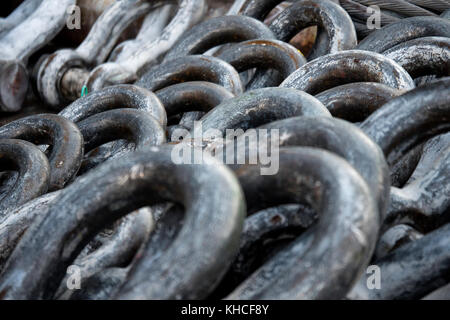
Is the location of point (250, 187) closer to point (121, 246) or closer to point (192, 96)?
point (121, 246)

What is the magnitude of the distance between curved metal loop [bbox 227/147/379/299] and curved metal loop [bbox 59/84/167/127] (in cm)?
75

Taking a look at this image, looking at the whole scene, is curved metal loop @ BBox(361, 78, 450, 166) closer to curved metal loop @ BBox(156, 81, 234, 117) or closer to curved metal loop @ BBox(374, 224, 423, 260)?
curved metal loop @ BBox(374, 224, 423, 260)

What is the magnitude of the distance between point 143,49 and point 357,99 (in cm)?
132

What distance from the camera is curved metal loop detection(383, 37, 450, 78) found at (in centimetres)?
127

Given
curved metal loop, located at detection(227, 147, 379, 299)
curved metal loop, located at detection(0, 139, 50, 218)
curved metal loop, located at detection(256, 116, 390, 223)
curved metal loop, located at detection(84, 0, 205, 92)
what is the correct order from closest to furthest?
1. curved metal loop, located at detection(227, 147, 379, 299)
2. curved metal loop, located at detection(256, 116, 390, 223)
3. curved metal loop, located at detection(0, 139, 50, 218)
4. curved metal loop, located at detection(84, 0, 205, 92)

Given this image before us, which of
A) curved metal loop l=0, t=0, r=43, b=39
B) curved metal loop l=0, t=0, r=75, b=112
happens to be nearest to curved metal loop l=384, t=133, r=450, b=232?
curved metal loop l=0, t=0, r=75, b=112

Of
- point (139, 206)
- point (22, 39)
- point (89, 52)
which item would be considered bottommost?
point (89, 52)

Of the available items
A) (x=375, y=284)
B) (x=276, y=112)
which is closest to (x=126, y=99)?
(x=276, y=112)

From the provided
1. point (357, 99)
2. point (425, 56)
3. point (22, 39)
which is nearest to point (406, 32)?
point (425, 56)

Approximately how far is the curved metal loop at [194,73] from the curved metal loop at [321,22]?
0.38 metres

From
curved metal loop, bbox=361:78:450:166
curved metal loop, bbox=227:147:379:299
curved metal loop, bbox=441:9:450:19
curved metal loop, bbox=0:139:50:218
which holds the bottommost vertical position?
curved metal loop, bbox=441:9:450:19

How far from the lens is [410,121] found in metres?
0.85

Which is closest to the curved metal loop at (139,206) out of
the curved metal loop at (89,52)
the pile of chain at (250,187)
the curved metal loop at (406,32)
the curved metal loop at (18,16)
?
the pile of chain at (250,187)
